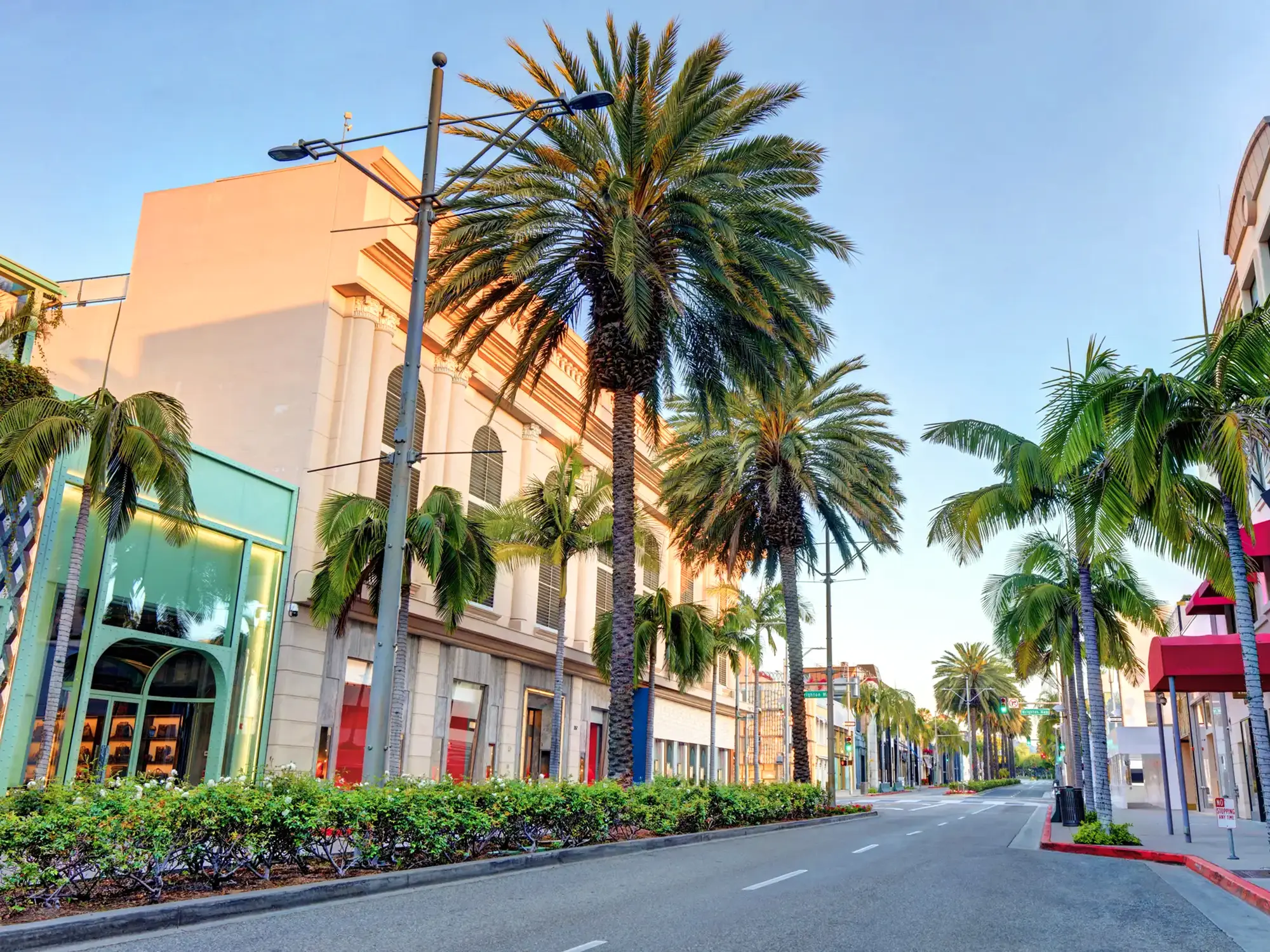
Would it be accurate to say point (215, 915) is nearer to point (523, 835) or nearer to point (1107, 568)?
point (523, 835)

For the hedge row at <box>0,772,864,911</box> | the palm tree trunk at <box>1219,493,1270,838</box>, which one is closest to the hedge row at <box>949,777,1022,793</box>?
the palm tree trunk at <box>1219,493,1270,838</box>

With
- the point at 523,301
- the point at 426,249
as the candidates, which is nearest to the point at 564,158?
the point at 523,301

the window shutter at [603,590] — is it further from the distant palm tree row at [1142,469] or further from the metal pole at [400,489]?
the metal pole at [400,489]

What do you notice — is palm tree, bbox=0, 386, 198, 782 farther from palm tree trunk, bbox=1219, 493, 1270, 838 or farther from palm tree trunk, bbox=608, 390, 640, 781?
palm tree trunk, bbox=1219, 493, 1270, 838

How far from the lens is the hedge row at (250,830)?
8.76 meters

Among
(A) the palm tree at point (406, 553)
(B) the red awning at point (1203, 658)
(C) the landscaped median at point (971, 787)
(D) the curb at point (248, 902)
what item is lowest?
(C) the landscaped median at point (971, 787)

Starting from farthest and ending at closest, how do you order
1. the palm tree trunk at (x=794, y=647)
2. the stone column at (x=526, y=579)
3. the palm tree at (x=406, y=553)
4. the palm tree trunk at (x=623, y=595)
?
1. the stone column at (x=526, y=579)
2. the palm tree trunk at (x=794, y=647)
3. the palm tree at (x=406, y=553)
4. the palm tree trunk at (x=623, y=595)

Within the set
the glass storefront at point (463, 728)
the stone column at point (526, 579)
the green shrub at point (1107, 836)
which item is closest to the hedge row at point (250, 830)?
the green shrub at point (1107, 836)

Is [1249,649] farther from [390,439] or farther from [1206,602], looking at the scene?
[390,439]

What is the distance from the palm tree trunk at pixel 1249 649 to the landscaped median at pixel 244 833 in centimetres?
996

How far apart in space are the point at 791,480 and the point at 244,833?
23.7 meters

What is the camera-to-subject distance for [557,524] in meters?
29.6

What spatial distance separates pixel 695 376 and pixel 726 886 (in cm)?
1378

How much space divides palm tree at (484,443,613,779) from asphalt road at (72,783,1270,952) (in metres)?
13.1
